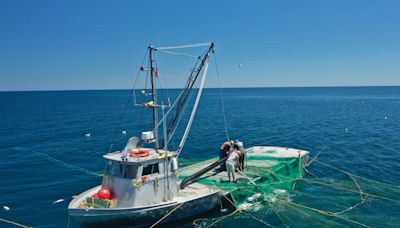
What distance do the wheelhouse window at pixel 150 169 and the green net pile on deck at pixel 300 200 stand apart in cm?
423

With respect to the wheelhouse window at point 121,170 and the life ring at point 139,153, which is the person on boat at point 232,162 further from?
the wheelhouse window at point 121,170

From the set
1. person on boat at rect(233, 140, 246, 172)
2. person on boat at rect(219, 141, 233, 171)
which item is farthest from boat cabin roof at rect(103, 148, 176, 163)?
person on boat at rect(233, 140, 246, 172)

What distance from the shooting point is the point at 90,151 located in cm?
3678

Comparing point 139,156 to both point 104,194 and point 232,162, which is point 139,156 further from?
point 232,162

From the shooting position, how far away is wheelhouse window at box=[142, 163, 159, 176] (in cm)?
1650

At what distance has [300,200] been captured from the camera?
19.8 metres

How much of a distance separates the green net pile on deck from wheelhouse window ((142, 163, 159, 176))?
4.23 meters

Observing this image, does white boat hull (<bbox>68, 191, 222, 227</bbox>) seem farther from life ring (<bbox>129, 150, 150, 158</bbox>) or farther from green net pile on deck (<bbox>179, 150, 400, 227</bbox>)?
life ring (<bbox>129, 150, 150, 158</bbox>)

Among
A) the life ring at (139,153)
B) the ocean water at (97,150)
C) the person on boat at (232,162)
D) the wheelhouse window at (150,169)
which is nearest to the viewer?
the wheelhouse window at (150,169)

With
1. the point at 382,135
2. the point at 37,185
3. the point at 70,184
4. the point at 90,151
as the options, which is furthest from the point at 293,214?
the point at 382,135

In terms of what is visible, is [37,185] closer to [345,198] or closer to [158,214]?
[158,214]

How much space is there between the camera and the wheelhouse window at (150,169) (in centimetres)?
1650

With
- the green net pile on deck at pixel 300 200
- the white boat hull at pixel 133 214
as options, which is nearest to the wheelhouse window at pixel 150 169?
the white boat hull at pixel 133 214

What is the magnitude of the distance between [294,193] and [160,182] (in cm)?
1058
